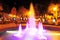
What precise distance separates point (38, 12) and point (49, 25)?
30cm

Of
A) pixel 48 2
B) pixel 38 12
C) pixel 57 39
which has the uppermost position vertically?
pixel 48 2

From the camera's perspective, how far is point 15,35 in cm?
279

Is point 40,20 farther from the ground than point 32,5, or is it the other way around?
point 32,5

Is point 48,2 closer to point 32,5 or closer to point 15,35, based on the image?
point 32,5

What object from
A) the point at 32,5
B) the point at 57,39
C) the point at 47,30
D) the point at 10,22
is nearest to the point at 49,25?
the point at 47,30

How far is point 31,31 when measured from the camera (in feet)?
9.15

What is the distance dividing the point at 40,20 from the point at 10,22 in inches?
20.8

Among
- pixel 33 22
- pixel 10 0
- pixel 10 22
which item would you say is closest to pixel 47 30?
pixel 33 22

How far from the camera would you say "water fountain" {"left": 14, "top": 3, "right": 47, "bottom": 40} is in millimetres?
2760

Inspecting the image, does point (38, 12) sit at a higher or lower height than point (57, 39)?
higher

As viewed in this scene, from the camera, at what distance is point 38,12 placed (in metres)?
2.80

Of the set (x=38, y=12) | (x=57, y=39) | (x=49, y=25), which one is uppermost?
(x=38, y=12)

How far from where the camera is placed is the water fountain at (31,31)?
9.05 ft

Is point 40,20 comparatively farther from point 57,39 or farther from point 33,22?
point 57,39
